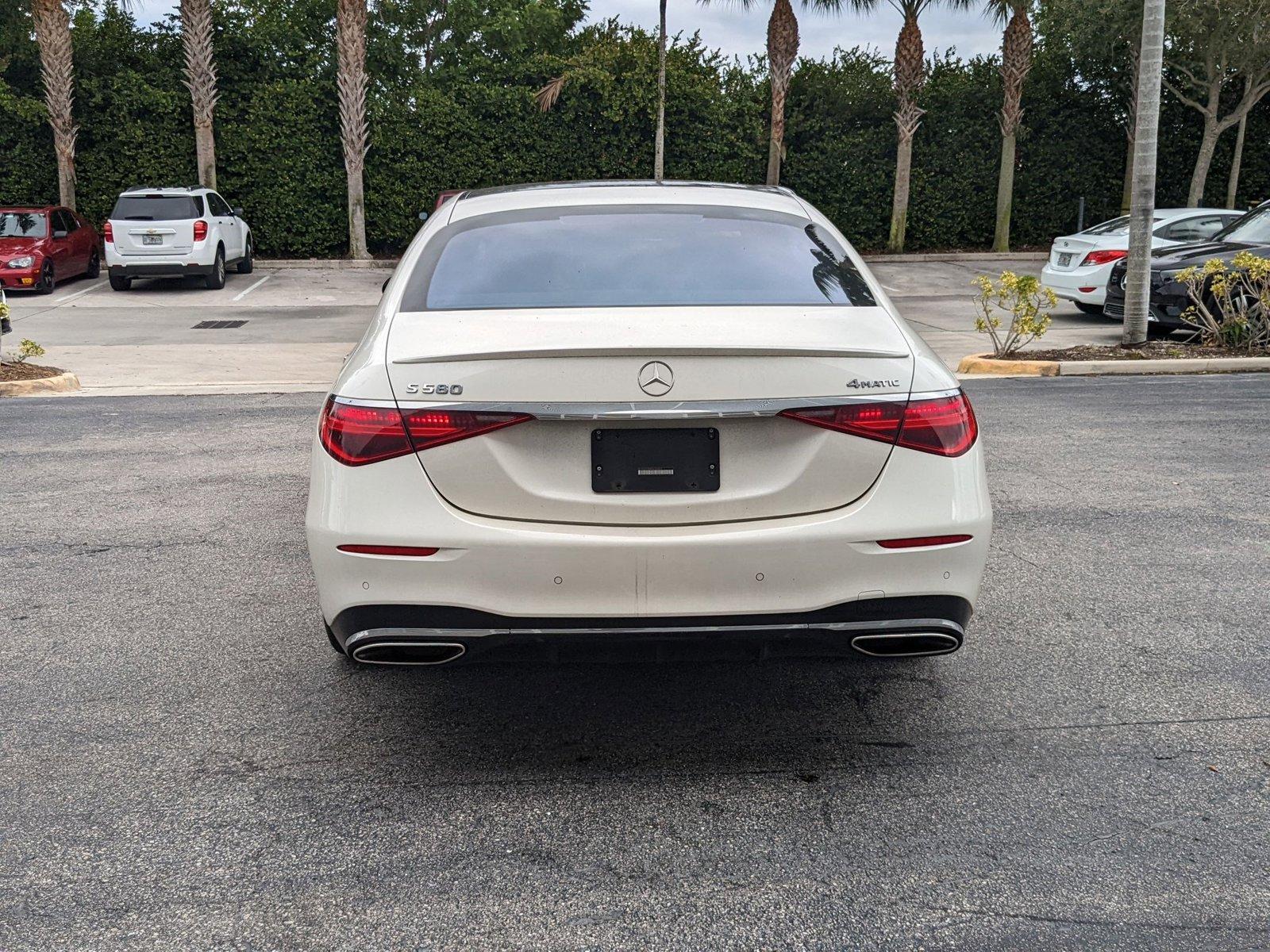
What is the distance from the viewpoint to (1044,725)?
401 centimetres

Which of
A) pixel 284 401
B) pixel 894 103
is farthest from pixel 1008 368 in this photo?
pixel 894 103

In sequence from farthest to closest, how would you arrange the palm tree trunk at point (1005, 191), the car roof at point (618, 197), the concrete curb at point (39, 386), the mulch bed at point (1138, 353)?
the palm tree trunk at point (1005, 191)
the mulch bed at point (1138, 353)
the concrete curb at point (39, 386)
the car roof at point (618, 197)

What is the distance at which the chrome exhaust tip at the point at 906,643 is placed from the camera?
342 centimetres

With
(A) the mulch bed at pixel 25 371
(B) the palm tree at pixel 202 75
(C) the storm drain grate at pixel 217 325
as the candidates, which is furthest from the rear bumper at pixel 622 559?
(B) the palm tree at pixel 202 75

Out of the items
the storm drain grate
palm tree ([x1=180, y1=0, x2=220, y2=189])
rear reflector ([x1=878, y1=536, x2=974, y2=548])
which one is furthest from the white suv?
rear reflector ([x1=878, y1=536, x2=974, y2=548])

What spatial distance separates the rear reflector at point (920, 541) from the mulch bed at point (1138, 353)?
424 inches

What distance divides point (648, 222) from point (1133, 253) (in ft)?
37.1

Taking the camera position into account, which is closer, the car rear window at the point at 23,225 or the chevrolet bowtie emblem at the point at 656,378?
the chevrolet bowtie emblem at the point at 656,378

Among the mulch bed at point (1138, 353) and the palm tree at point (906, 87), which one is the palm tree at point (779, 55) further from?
the mulch bed at point (1138, 353)

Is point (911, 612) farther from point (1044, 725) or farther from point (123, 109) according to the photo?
point (123, 109)

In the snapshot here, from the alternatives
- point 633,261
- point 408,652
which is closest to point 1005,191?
point 633,261

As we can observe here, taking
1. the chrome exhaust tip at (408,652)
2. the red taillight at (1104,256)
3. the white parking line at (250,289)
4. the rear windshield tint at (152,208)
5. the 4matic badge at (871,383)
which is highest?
the rear windshield tint at (152,208)

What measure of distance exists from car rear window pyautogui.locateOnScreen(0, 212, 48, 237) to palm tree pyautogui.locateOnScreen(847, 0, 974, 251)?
55.5 ft

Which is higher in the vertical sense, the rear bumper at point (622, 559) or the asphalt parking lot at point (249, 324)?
the rear bumper at point (622, 559)
